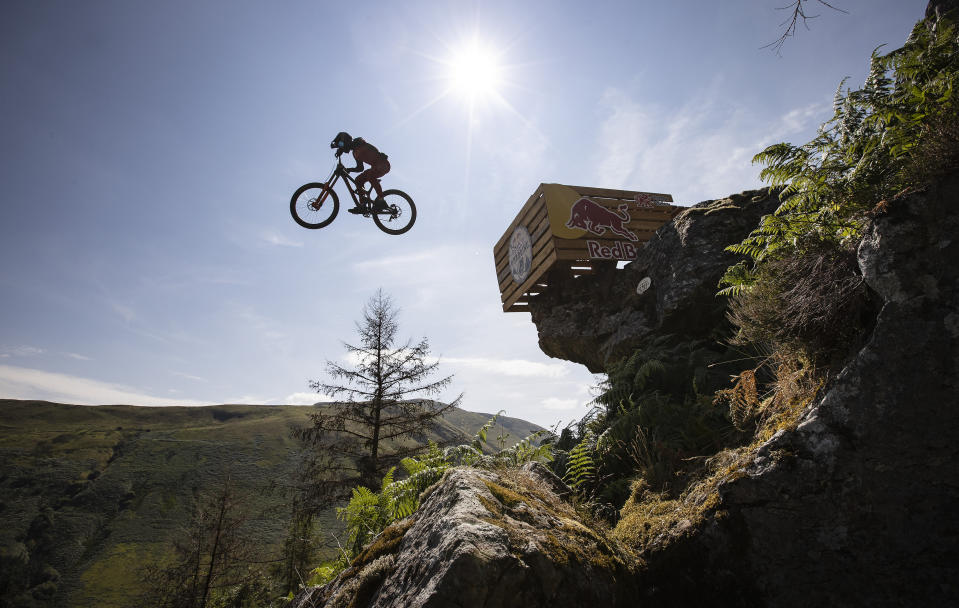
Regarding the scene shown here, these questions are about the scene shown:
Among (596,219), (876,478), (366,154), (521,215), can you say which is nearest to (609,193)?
(596,219)

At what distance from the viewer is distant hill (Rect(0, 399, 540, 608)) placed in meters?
72.2

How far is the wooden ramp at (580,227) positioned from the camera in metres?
13.8

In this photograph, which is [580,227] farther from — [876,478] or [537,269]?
[876,478]

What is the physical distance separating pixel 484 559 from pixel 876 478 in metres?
2.80

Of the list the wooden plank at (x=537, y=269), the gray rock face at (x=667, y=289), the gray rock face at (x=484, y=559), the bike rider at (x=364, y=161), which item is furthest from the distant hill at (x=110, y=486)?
the gray rock face at (x=484, y=559)

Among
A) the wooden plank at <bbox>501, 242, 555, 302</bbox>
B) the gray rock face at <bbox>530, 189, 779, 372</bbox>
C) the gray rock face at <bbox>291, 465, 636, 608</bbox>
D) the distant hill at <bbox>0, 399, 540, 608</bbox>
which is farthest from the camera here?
the distant hill at <bbox>0, 399, 540, 608</bbox>

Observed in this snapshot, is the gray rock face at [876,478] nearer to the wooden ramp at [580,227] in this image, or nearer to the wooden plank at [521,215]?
the wooden ramp at [580,227]

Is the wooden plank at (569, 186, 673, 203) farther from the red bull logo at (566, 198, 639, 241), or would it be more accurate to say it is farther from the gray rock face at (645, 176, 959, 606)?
the gray rock face at (645, 176, 959, 606)

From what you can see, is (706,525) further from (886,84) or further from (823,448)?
(886,84)

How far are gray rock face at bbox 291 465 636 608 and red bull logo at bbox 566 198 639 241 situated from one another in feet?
37.9

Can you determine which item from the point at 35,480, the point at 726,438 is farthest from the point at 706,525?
the point at 35,480

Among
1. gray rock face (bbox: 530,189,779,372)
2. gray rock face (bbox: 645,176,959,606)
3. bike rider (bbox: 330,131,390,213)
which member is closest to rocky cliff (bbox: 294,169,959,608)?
gray rock face (bbox: 645,176,959,606)

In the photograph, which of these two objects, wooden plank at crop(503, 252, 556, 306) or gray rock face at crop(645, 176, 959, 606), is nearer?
gray rock face at crop(645, 176, 959, 606)

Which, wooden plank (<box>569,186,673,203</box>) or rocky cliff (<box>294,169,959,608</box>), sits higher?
wooden plank (<box>569,186,673,203</box>)
